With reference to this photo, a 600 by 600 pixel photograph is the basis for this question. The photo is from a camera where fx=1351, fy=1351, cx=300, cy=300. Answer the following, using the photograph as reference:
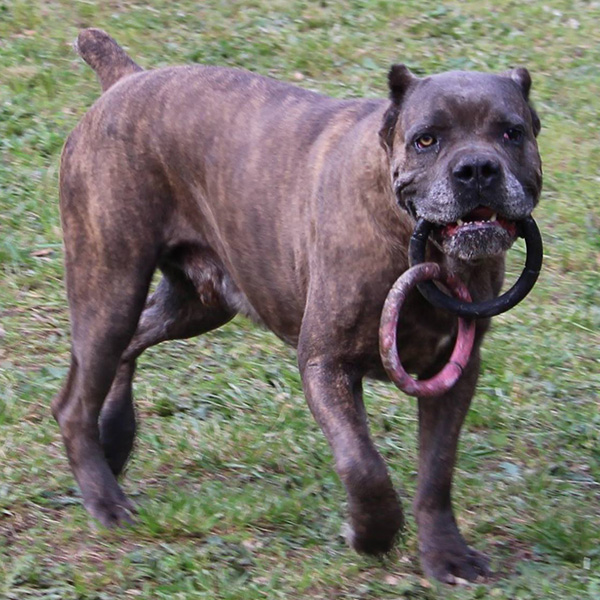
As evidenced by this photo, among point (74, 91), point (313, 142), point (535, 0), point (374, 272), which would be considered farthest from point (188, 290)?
point (535, 0)

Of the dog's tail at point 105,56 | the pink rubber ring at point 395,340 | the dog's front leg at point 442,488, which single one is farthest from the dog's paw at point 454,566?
the dog's tail at point 105,56

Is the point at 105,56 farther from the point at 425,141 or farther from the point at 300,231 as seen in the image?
the point at 425,141

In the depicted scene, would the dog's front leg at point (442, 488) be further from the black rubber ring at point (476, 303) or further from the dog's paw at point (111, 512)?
the dog's paw at point (111, 512)

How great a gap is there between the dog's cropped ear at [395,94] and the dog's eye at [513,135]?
43 cm

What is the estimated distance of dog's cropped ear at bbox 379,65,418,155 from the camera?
4.89m

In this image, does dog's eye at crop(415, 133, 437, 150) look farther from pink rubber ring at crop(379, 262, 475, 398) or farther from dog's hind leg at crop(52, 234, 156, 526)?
dog's hind leg at crop(52, 234, 156, 526)

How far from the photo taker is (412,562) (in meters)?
5.23

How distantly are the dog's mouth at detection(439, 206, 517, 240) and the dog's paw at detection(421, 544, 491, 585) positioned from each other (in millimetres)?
1264

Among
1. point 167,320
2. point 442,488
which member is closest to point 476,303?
point 442,488

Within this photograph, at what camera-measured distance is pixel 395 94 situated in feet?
16.1

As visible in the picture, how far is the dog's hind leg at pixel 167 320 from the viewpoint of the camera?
19.7 feet

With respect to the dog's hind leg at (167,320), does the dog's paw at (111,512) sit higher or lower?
lower

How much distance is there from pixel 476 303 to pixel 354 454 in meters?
0.69

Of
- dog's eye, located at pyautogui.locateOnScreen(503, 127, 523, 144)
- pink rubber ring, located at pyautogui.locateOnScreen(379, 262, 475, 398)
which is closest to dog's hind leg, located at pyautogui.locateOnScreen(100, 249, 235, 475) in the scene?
pink rubber ring, located at pyautogui.locateOnScreen(379, 262, 475, 398)
